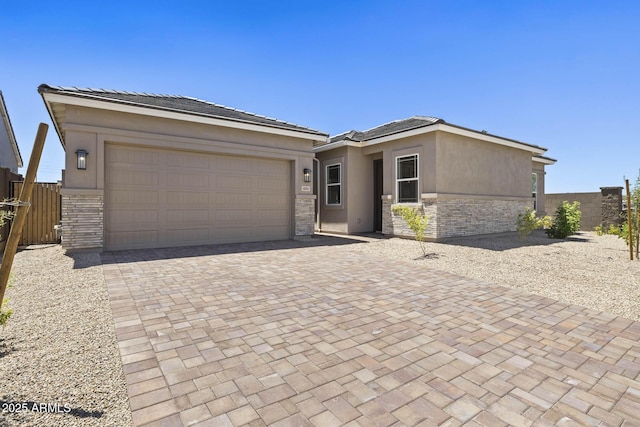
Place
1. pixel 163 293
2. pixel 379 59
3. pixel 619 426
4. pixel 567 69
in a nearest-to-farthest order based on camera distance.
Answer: pixel 619 426
pixel 163 293
pixel 567 69
pixel 379 59

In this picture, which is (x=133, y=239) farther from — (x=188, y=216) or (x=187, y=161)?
(x=187, y=161)

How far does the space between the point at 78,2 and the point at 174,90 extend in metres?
5.09

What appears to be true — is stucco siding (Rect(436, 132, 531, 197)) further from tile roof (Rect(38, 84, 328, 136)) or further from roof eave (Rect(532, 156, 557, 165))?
tile roof (Rect(38, 84, 328, 136))

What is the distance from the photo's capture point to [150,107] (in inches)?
327

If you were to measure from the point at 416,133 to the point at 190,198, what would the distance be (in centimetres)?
777

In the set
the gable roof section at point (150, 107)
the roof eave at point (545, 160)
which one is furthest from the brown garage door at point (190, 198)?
the roof eave at point (545, 160)

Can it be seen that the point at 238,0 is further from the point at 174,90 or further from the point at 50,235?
the point at 50,235

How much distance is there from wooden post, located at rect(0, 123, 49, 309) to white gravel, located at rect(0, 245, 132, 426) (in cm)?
69

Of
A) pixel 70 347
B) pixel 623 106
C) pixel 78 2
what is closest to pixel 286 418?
pixel 70 347

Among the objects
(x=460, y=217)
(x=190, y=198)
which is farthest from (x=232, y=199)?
(x=460, y=217)

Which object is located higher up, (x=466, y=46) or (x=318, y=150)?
(x=466, y=46)

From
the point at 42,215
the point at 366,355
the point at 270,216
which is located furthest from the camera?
the point at 270,216

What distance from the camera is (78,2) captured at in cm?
668

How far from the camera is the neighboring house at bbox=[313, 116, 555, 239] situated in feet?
35.4
